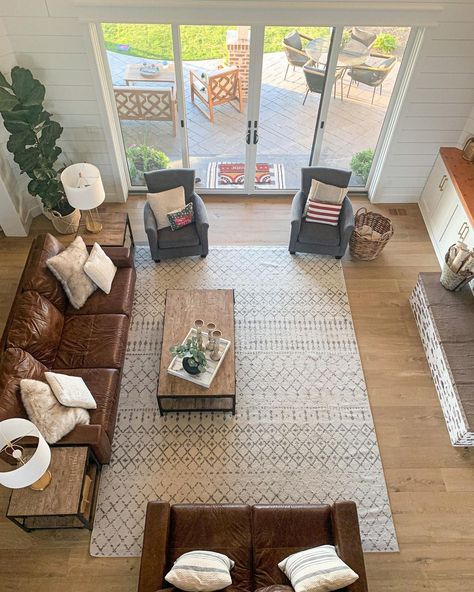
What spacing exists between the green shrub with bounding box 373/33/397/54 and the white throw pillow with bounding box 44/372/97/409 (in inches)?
181

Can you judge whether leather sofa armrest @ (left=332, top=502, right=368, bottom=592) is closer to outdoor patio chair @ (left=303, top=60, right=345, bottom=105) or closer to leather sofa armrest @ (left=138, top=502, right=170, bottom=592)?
leather sofa armrest @ (left=138, top=502, right=170, bottom=592)

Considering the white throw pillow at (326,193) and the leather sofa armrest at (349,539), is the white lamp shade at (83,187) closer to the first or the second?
the white throw pillow at (326,193)

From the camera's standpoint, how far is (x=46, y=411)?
11.6 ft

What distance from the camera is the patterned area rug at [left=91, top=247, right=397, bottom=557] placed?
3.94 m

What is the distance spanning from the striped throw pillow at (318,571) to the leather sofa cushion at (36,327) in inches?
103

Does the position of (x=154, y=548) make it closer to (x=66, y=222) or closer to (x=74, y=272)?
(x=74, y=272)

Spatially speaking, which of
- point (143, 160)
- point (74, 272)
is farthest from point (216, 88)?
point (74, 272)

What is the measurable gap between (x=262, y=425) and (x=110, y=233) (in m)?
2.70

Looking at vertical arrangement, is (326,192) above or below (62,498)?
above

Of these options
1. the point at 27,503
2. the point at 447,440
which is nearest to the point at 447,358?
the point at 447,440

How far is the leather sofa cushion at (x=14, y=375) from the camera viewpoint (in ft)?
11.4

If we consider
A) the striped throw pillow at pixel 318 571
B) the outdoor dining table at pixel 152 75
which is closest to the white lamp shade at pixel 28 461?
the striped throw pillow at pixel 318 571

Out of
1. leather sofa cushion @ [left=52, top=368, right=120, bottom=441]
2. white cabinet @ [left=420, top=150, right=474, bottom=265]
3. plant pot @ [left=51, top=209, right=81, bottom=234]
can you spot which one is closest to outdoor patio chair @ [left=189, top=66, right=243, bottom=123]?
plant pot @ [left=51, top=209, right=81, bottom=234]

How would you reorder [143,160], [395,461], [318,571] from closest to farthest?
[318,571], [395,461], [143,160]
